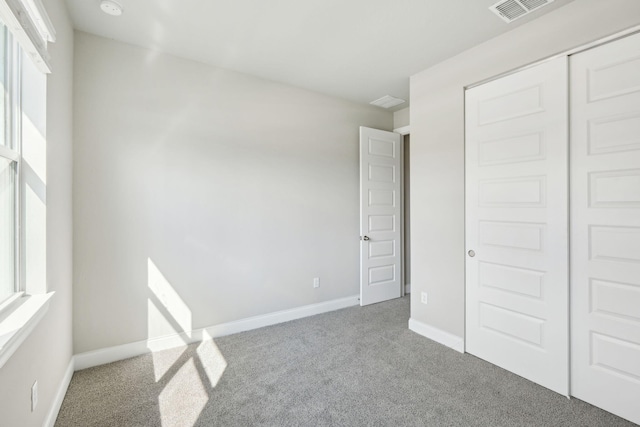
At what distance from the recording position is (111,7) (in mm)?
2092

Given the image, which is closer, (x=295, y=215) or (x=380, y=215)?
(x=295, y=215)

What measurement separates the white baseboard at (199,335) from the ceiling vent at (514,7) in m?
3.21

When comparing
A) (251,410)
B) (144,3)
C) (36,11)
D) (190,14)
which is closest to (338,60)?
(190,14)

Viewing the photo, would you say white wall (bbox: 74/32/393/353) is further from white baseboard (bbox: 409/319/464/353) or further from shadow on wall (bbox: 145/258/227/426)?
white baseboard (bbox: 409/319/464/353)

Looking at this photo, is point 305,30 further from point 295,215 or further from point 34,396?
point 34,396

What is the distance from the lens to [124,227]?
256cm

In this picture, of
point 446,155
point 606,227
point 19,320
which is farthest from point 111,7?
point 606,227

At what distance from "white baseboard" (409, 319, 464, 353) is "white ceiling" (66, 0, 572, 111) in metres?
2.60

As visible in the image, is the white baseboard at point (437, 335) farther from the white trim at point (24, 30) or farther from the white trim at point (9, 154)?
the white trim at point (24, 30)

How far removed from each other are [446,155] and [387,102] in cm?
149

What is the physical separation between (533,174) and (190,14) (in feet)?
9.21

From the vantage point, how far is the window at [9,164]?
4.86ft

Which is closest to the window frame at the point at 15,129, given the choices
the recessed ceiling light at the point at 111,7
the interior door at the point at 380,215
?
the recessed ceiling light at the point at 111,7

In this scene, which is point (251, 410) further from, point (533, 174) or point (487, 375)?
point (533, 174)
